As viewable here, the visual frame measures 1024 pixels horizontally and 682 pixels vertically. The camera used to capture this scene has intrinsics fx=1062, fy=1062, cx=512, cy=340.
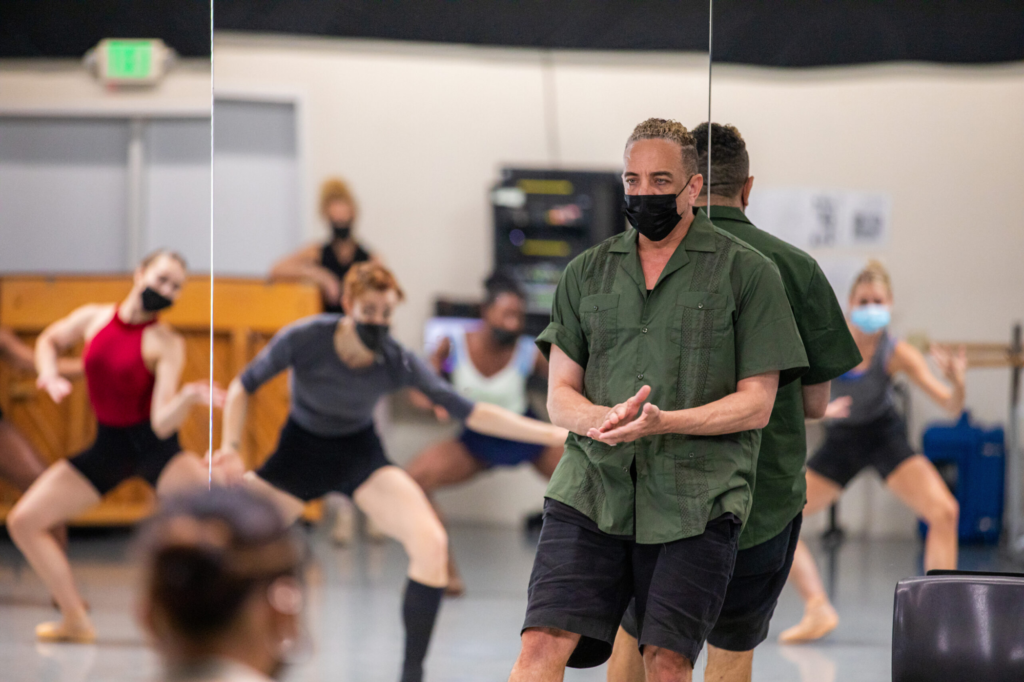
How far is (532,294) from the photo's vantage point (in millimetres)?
3822

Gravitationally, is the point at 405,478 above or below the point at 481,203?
below

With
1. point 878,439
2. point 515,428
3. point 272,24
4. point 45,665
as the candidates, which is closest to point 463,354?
point 515,428

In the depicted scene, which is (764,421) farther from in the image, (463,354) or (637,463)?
(463,354)

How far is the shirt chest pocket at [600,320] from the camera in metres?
2.43

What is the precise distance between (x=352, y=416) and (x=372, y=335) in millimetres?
298

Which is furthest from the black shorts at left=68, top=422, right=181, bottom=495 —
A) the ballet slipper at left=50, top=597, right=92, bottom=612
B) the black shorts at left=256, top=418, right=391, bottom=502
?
the black shorts at left=256, top=418, right=391, bottom=502

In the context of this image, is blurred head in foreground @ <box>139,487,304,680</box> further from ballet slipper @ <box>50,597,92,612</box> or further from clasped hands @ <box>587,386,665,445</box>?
ballet slipper @ <box>50,597,92,612</box>

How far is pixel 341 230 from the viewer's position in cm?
380

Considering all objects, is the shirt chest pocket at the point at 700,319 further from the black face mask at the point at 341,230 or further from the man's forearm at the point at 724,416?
the black face mask at the point at 341,230

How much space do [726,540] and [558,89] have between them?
6.45 ft

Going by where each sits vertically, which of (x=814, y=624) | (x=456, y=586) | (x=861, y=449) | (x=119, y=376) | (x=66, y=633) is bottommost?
(x=66, y=633)

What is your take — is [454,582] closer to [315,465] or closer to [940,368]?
[315,465]

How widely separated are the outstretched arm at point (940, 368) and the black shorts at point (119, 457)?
289 centimetres

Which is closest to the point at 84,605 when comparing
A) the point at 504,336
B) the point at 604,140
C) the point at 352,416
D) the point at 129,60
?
the point at 352,416
